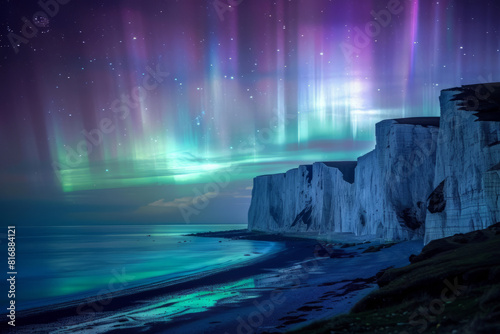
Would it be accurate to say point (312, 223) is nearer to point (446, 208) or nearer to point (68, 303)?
point (446, 208)

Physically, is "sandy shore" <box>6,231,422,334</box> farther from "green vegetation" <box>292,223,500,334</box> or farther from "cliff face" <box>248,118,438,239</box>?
"cliff face" <box>248,118,438,239</box>

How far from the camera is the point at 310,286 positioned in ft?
48.8

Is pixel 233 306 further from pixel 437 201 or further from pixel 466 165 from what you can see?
pixel 437 201

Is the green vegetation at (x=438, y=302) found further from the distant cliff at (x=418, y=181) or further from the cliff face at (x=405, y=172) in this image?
the cliff face at (x=405, y=172)

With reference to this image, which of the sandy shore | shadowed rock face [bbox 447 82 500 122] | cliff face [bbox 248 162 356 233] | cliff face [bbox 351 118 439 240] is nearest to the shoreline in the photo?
the sandy shore

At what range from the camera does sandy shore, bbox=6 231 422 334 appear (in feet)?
34.8

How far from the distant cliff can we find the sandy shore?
3.46 m

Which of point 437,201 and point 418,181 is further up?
point 418,181

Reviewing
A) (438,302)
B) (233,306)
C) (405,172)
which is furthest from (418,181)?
(438,302)

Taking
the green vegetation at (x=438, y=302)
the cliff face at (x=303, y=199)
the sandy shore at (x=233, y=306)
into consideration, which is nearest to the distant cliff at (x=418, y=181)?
the cliff face at (x=303, y=199)

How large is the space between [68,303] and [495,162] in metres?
17.2

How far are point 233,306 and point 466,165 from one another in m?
11.6

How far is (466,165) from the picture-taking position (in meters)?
18.4

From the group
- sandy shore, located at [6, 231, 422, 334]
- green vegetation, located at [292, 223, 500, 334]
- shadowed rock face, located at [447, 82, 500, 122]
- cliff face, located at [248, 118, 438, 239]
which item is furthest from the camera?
cliff face, located at [248, 118, 438, 239]
